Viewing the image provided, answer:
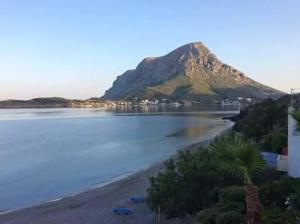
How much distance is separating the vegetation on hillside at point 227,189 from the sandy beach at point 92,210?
1.11 meters

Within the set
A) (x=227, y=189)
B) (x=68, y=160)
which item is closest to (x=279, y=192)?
(x=227, y=189)

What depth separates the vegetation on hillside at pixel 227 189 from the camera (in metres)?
9.08

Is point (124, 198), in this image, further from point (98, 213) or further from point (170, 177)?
point (170, 177)

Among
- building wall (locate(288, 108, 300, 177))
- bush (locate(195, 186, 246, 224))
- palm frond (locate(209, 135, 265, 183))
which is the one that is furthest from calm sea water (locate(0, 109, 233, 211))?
palm frond (locate(209, 135, 265, 183))

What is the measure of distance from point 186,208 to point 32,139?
63756 mm

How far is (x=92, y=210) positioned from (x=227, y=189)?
45.1 feet

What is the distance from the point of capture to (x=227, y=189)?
575 inches

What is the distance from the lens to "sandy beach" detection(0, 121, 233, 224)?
23.4 meters

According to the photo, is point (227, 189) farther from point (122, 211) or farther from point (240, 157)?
point (122, 211)

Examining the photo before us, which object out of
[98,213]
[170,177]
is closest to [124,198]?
[98,213]

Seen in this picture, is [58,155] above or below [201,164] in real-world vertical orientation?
below

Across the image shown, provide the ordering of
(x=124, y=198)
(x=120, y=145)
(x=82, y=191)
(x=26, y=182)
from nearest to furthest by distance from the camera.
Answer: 1. (x=124, y=198)
2. (x=82, y=191)
3. (x=26, y=182)
4. (x=120, y=145)

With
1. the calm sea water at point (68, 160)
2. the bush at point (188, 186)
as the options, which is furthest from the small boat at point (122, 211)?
the calm sea water at point (68, 160)

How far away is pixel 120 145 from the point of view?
6888 cm
